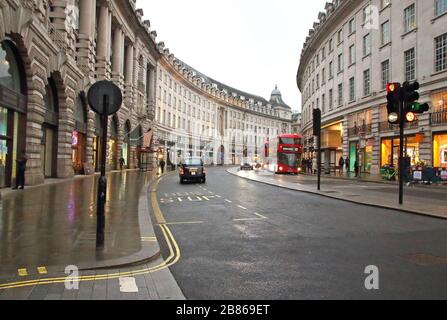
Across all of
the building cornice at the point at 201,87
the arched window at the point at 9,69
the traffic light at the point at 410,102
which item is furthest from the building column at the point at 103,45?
the building cornice at the point at 201,87

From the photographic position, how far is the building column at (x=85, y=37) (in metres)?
28.7

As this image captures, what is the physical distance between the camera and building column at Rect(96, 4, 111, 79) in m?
34.0

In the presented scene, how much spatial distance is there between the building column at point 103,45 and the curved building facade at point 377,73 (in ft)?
78.1

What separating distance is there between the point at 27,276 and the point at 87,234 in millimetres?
2539

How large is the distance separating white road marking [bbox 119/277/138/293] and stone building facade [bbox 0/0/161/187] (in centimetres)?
1309

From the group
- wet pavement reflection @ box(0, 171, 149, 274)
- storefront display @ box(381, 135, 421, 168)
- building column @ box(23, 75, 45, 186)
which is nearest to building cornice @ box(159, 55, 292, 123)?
storefront display @ box(381, 135, 421, 168)

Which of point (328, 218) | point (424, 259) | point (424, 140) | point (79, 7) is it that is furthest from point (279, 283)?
point (79, 7)

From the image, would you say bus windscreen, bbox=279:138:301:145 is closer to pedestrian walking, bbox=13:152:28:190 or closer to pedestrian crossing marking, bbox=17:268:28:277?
pedestrian walking, bbox=13:152:28:190

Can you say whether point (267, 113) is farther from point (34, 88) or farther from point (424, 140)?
point (34, 88)

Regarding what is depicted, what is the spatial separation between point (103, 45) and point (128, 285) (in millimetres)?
33959

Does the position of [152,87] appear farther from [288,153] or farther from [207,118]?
[207,118]

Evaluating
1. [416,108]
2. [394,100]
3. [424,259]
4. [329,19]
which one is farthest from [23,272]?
[329,19]

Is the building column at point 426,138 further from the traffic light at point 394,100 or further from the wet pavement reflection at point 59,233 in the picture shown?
the wet pavement reflection at point 59,233

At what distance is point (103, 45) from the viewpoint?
1361 inches
